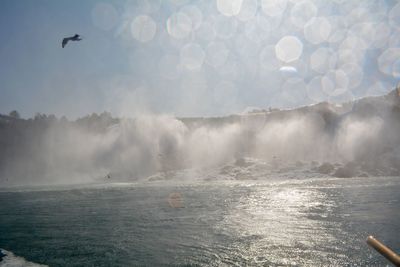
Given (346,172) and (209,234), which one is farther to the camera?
(346,172)

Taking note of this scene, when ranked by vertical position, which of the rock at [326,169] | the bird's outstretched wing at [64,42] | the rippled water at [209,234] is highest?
the bird's outstretched wing at [64,42]

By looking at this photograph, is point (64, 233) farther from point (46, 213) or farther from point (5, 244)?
point (46, 213)

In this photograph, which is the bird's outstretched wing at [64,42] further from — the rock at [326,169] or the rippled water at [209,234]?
the rock at [326,169]

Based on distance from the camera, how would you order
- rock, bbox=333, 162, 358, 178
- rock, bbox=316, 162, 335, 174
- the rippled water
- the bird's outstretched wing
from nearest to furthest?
the rippled water
the bird's outstretched wing
rock, bbox=333, 162, 358, 178
rock, bbox=316, 162, 335, 174

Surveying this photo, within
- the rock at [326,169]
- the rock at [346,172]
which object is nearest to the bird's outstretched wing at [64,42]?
the rock at [346,172]

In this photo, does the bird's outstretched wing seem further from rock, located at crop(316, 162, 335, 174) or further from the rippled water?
rock, located at crop(316, 162, 335, 174)

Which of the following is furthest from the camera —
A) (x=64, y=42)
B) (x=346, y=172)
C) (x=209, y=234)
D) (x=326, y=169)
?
(x=326, y=169)

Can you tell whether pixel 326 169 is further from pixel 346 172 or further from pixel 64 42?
pixel 64 42

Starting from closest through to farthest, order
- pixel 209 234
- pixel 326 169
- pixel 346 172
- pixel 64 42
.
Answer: pixel 209 234
pixel 64 42
pixel 346 172
pixel 326 169

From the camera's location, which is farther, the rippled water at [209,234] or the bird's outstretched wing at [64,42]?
the bird's outstretched wing at [64,42]

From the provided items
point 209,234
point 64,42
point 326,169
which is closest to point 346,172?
point 326,169

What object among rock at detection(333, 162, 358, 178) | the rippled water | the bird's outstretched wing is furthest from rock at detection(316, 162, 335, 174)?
the bird's outstretched wing
